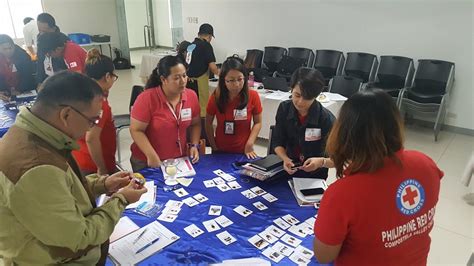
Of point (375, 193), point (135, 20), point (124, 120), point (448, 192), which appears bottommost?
point (448, 192)

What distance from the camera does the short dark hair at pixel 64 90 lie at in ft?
3.79

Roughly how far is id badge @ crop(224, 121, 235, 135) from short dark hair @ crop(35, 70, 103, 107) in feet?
5.26

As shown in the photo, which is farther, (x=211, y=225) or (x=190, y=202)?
(x=190, y=202)

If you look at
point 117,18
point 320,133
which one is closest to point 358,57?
point 320,133

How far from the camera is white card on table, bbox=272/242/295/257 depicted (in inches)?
61.2

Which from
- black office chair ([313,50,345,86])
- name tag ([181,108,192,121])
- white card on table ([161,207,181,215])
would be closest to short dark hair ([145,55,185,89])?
name tag ([181,108,192,121])

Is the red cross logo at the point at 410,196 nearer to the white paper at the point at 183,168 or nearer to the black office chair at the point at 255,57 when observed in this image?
the white paper at the point at 183,168

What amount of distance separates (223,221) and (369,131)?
3.15ft

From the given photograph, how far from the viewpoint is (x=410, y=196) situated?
1.15m

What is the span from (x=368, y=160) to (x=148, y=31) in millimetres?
12722

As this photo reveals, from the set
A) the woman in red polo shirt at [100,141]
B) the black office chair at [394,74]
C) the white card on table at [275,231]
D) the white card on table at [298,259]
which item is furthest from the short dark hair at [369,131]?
the black office chair at [394,74]

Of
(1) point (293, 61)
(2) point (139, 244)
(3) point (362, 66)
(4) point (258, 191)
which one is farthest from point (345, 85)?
(2) point (139, 244)

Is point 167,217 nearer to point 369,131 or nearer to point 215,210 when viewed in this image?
point 215,210

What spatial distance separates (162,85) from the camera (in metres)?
2.48
